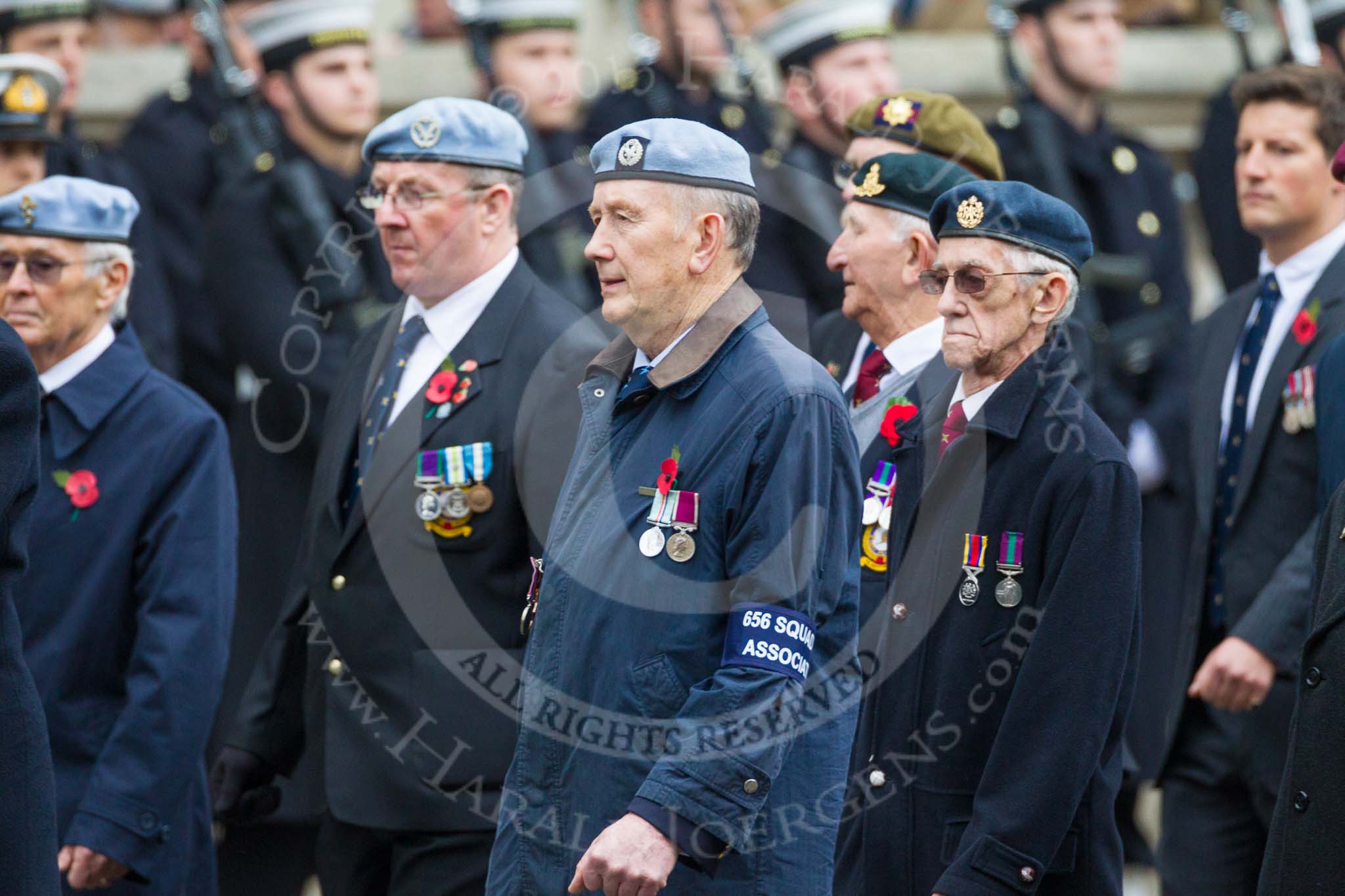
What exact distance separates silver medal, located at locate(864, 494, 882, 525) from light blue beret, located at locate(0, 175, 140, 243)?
79.6 inches

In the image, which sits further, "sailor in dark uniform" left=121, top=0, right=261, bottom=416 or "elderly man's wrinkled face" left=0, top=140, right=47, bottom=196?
"sailor in dark uniform" left=121, top=0, right=261, bottom=416

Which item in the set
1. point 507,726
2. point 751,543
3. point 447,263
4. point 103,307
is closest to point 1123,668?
point 751,543

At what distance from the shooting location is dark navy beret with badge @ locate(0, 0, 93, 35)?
25.5 ft

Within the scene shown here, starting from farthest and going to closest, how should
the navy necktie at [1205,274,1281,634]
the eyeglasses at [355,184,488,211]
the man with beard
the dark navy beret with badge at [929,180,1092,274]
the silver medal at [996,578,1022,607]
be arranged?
the man with beard < the navy necktie at [1205,274,1281,634] < the eyeglasses at [355,184,488,211] < the dark navy beret with badge at [929,180,1092,274] < the silver medal at [996,578,1022,607]

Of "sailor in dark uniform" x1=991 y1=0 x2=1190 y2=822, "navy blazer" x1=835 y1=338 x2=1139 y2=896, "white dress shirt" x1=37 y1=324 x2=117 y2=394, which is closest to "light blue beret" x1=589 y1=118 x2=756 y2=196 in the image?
"navy blazer" x1=835 y1=338 x2=1139 y2=896

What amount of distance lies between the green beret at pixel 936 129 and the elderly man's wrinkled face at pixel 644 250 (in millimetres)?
1576

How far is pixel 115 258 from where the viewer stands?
5.47 m

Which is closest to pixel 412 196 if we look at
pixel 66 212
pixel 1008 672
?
pixel 66 212

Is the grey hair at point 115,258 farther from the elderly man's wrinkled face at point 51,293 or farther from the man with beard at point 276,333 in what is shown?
the man with beard at point 276,333

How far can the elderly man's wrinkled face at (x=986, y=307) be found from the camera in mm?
4500

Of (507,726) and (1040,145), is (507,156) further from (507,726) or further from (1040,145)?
(1040,145)

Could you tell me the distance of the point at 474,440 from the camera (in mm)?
4895

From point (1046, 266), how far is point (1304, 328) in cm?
141

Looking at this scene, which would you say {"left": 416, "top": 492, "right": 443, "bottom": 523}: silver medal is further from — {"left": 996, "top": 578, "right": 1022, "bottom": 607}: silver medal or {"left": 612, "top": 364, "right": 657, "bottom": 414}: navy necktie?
A: {"left": 996, "top": 578, "right": 1022, "bottom": 607}: silver medal
